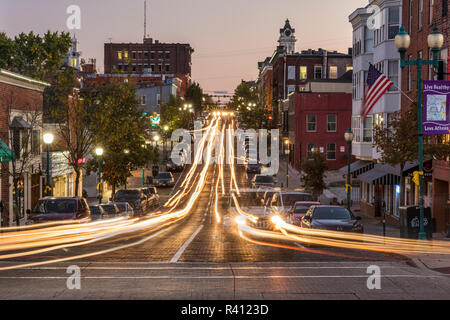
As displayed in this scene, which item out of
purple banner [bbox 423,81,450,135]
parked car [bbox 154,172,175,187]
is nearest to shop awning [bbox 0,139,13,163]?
purple banner [bbox 423,81,450,135]

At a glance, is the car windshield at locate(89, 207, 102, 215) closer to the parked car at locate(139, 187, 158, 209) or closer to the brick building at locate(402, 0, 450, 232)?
the parked car at locate(139, 187, 158, 209)

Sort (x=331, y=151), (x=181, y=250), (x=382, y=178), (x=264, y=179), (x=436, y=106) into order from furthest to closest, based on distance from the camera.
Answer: (x=331, y=151) → (x=264, y=179) → (x=382, y=178) → (x=436, y=106) → (x=181, y=250)

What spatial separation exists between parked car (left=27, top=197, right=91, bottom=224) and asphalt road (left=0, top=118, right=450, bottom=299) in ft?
10.7

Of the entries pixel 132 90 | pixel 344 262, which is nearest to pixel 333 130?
pixel 132 90

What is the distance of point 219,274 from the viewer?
48.8 feet

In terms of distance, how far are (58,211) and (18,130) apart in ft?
38.1

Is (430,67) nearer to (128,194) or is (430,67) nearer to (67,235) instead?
(67,235)

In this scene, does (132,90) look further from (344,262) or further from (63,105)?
(344,262)

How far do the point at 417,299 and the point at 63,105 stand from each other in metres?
32.1

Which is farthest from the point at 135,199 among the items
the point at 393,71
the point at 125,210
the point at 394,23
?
the point at 394,23

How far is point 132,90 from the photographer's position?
48719 mm

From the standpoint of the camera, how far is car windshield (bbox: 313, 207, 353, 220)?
2305 cm

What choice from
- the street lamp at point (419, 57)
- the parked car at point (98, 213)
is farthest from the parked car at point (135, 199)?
the street lamp at point (419, 57)

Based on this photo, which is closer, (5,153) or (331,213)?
(331,213)
